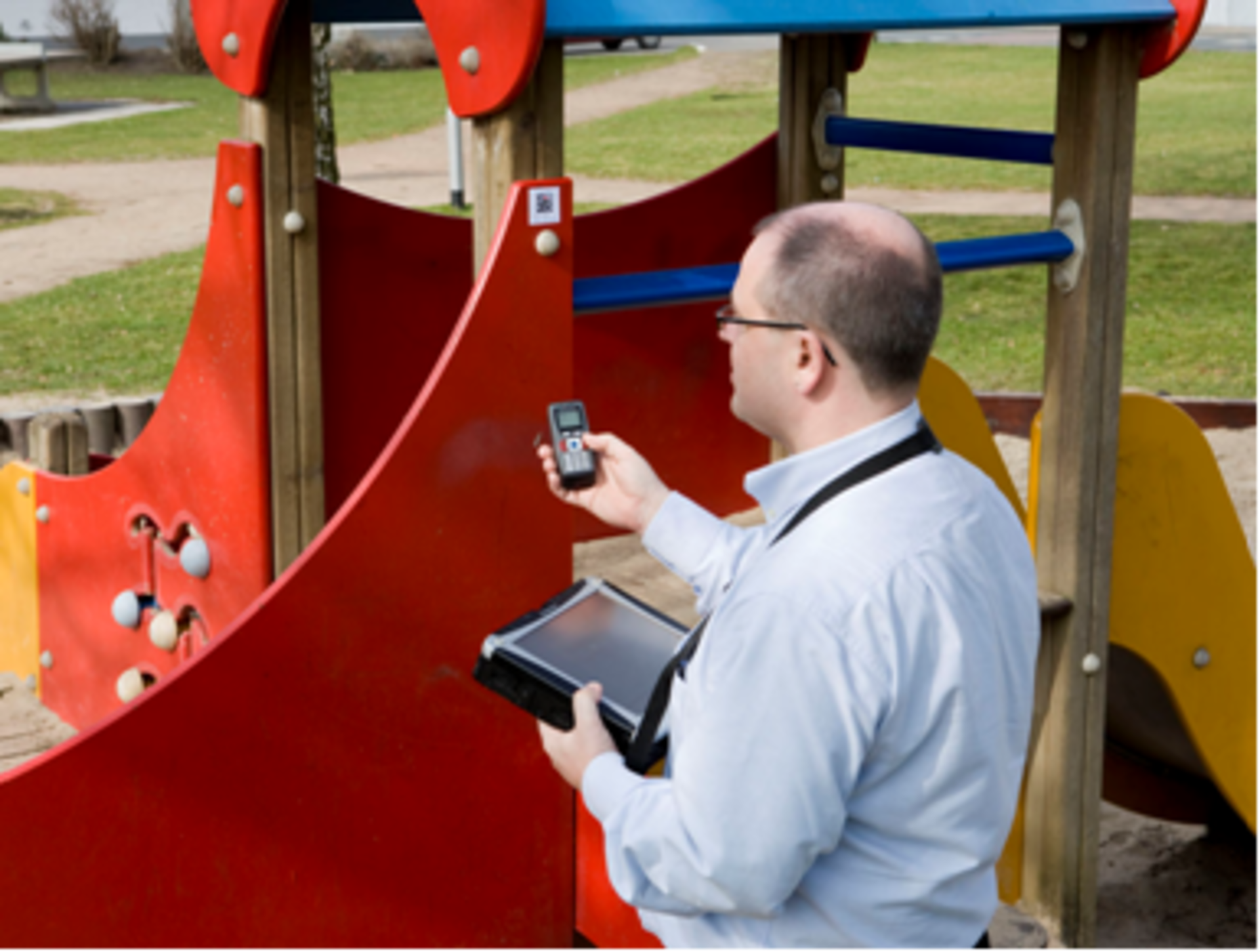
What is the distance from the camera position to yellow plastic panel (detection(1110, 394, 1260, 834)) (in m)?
3.16

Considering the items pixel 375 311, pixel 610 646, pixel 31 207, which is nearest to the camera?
pixel 610 646

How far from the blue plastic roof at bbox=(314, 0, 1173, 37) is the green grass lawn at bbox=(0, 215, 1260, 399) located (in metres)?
4.68

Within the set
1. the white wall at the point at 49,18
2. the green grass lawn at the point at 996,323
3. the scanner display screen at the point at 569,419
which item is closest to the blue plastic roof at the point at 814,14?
the scanner display screen at the point at 569,419

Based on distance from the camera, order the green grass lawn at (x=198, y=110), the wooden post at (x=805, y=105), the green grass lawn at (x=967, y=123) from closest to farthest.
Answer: the wooden post at (x=805, y=105)
the green grass lawn at (x=967, y=123)
the green grass lawn at (x=198, y=110)

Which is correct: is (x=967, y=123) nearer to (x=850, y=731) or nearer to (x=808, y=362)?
(x=808, y=362)

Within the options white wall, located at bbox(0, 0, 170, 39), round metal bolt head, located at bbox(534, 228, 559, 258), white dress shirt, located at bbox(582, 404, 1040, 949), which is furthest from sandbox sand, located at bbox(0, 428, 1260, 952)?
white wall, located at bbox(0, 0, 170, 39)

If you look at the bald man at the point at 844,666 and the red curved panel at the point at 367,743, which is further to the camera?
the red curved panel at the point at 367,743

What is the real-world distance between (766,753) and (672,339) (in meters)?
3.00

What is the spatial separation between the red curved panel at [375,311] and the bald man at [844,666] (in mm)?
2404

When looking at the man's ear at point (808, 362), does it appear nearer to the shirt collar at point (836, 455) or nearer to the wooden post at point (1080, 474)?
the shirt collar at point (836, 455)

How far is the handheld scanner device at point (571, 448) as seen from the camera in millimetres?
2062

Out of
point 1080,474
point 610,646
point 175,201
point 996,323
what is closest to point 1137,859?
point 1080,474

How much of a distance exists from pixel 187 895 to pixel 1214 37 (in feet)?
92.9

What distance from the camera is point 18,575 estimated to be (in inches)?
155
